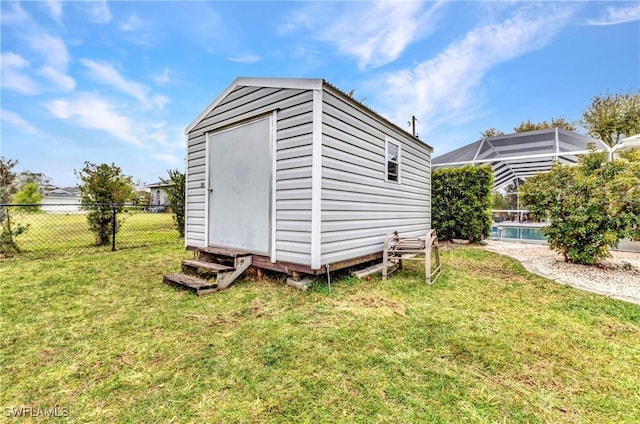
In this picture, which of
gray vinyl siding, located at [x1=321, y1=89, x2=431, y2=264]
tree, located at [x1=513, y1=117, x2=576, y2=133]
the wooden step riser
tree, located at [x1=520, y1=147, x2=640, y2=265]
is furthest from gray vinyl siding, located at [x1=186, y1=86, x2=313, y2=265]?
tree, located at [x1=513, y1=117, x2=576, y2=133]

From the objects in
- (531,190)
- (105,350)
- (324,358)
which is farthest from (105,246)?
(531,190)

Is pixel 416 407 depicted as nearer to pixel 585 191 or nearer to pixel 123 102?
pixel 585 191

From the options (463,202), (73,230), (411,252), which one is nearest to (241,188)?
(411,252)

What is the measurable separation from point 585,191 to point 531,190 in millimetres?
735

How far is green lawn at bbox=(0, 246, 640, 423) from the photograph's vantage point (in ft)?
5.15

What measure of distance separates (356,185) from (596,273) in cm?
409

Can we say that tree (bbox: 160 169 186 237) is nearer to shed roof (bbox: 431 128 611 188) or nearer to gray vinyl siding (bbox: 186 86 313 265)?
gray vinyl siding (bbox: 186 86 313 265)

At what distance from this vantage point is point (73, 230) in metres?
7.71

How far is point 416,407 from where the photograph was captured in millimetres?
1553

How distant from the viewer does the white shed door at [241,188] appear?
4.07 meters

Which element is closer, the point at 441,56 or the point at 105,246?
the point at 105,246

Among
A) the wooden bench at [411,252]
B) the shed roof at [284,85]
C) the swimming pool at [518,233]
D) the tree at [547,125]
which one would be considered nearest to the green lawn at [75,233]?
the shed roof at [284,85]

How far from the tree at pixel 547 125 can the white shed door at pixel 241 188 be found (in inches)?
1019

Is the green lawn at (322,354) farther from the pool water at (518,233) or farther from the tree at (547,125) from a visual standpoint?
the tree at (547,125)
